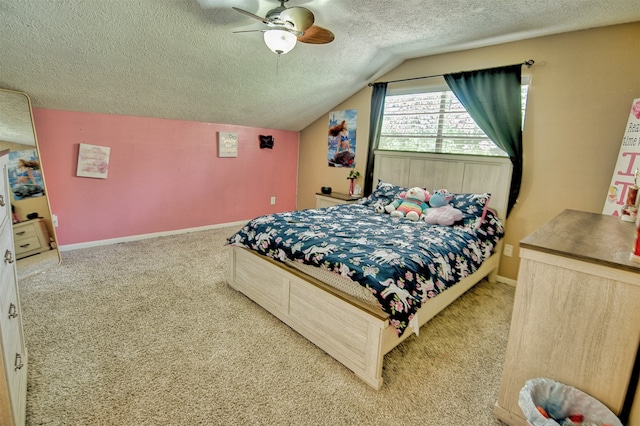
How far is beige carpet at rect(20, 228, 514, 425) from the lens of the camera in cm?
155

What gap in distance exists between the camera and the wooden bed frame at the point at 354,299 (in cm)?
178

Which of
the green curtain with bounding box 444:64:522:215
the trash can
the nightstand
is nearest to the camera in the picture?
the trash can

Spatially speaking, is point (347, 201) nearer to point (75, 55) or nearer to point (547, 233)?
point (547, 233)

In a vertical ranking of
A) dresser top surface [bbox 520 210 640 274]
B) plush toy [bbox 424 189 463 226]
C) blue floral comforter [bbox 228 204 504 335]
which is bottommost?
blue floral comforter [bbox 228 204 504 335]

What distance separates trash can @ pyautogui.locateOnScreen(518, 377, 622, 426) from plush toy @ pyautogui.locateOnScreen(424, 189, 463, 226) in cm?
165

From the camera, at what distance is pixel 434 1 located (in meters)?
2.33

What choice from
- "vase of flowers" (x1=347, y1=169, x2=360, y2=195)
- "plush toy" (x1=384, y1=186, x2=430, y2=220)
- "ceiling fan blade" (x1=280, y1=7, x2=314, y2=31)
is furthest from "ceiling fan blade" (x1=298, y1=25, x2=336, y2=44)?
"vase of flowers" (x1=347, y1=169, x2=360, y2=195)

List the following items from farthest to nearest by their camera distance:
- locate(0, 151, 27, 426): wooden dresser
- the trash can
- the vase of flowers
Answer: the vase of flowers < the trash can < locate(0, 151, 27, 426): wooden dresser

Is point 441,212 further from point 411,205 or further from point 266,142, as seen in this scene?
point 266,142

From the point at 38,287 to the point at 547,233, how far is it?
12.0ft

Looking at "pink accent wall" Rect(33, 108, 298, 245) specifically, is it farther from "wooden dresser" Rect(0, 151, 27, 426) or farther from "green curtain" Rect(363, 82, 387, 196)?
"wooden dresser" Rect(0, 151, 27, 426)

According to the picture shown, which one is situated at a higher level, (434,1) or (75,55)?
(434,1)

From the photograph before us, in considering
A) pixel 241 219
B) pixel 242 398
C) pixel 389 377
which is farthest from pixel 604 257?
pixel 241 219

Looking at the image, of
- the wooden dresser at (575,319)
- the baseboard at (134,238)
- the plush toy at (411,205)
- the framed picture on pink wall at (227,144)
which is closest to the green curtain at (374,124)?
the plush toy at (411,205)
